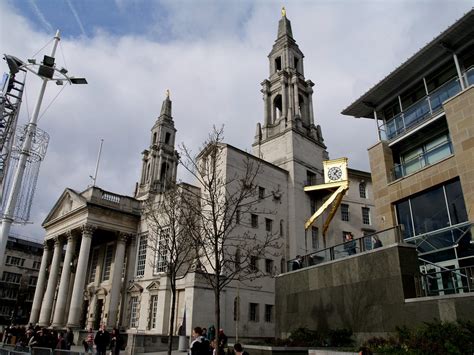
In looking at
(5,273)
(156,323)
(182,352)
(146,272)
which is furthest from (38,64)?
(5,273)

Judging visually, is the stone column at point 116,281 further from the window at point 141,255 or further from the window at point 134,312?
the window at point 141,255

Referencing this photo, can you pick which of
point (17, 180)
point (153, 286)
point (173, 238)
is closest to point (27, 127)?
point (17, 180)

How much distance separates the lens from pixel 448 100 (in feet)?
65.6

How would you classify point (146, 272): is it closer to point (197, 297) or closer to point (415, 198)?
point (197, 297)

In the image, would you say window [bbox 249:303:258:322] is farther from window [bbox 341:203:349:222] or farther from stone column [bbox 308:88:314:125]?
stone column [bbox 308:88:314:125]

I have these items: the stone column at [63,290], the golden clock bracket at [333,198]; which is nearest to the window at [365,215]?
the golden clock bracket at [333,198]

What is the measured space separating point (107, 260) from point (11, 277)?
42.9 m

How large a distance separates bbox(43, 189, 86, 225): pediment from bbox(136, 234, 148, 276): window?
7.38 m

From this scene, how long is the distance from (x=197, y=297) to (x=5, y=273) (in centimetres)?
6172

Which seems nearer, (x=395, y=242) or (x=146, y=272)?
(x=395, y=242)

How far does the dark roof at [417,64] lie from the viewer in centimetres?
2034

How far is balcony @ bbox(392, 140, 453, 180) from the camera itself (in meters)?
20.4

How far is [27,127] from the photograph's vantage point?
15.8 meters

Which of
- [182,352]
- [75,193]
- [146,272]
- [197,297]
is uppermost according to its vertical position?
[75,193]
